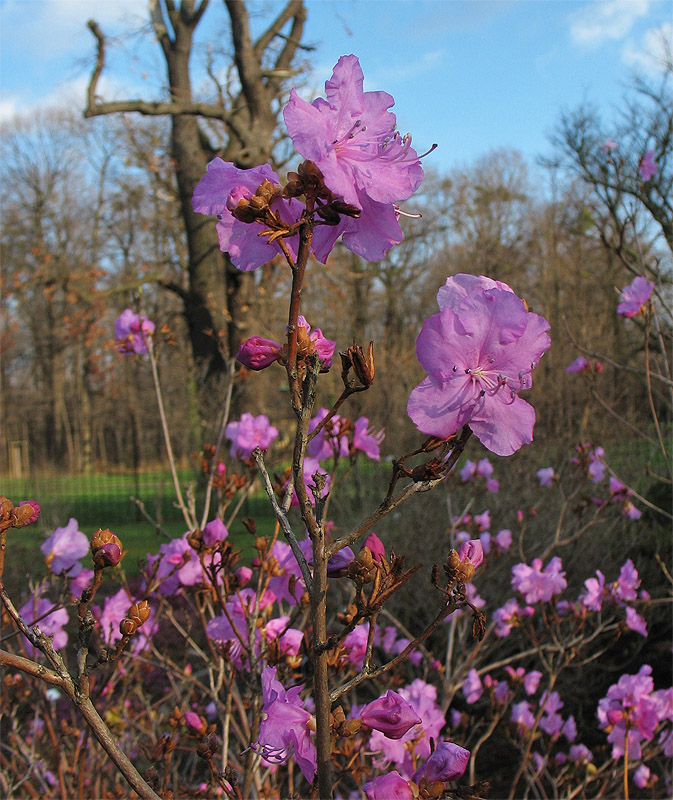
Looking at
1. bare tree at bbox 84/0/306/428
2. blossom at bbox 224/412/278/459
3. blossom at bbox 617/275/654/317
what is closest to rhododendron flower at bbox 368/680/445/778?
blossom at bbox 224/412/278/459

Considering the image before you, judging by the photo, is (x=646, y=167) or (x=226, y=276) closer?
(x=646, y=167)

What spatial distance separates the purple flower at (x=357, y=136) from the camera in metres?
0.91

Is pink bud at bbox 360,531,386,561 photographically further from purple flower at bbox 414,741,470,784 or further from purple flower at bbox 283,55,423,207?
purple flower at bbox 283,55,423,207

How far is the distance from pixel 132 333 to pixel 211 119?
33.7 ft

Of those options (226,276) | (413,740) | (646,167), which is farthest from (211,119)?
(413,740)

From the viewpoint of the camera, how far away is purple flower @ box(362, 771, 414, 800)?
0.96 metres

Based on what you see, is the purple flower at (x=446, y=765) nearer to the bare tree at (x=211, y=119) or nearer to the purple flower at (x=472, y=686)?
the purple flower at (x=472, y=686)

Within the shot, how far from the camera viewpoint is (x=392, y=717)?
0.96 m

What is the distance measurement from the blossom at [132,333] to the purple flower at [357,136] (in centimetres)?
207

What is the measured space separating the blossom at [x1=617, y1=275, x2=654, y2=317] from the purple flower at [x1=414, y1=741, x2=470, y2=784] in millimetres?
2579

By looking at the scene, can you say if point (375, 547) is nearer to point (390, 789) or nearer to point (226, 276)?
point (390, 789)

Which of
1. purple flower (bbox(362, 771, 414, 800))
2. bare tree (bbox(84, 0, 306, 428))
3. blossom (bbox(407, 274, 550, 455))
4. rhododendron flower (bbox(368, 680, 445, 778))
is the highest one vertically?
bare tree (bbox(84, 0, 306, 428))

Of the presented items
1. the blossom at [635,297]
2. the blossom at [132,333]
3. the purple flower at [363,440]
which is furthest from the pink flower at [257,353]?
the blossom at [635,297]

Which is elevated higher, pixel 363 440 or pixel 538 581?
pixel 363 440
